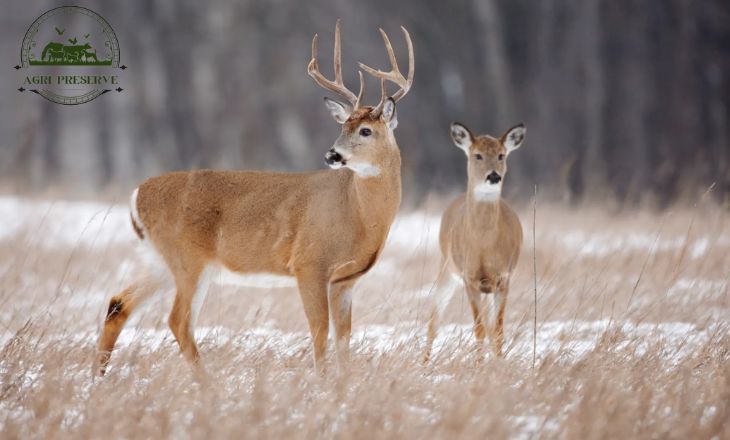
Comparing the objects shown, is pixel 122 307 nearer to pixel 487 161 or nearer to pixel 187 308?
pixel 187 308

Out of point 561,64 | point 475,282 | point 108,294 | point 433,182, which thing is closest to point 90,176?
point 433,182

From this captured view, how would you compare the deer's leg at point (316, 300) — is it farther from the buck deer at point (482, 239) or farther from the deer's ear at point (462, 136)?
the deer's ear at point (462, 136)

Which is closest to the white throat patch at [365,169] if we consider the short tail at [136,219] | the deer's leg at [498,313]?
the deer's leg at [498,313]

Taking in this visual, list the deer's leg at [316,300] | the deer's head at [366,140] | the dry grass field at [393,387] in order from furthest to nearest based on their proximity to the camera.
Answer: the deer's head at [366,140] < the deer's leg at [316,300] < the dry grass field at [393,387]

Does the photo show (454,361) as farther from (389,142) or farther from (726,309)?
(726,309)

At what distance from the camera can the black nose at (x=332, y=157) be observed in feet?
17.5

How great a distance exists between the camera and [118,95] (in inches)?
904

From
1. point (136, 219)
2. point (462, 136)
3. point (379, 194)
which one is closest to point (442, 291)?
point (462, 136)

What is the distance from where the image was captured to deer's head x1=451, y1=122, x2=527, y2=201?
21.5 feet

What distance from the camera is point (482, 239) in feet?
20.9

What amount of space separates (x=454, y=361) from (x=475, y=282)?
5.18 feet

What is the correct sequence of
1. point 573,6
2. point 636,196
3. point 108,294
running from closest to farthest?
point 108,294
point 636,196
point 573,6

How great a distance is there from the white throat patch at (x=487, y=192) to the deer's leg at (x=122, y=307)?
2.25 meters

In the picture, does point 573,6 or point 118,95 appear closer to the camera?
point 573,6
